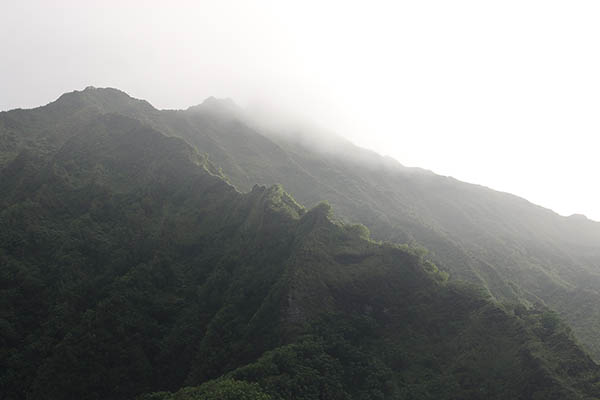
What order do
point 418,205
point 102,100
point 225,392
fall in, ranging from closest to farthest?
point 225,392, point 102,100, point 418,205

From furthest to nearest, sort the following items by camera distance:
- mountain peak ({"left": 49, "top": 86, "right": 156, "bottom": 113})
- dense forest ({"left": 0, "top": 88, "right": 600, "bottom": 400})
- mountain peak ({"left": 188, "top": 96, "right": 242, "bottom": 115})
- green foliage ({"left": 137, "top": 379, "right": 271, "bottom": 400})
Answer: mountain peak ({"left": 188, "top": 96, "right": 242, "bottom": 115})
mountain peak ({"left": 49, "top": 86, "right": 156, "bottom": 113})
dense forest ({"left": 0, "top": 88, "right": 600, "bottom": 400})
green foliage ({"left": 137, "top": 379, "right": 271, "bottom": 400})

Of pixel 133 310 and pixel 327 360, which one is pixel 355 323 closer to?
pixel 327 360

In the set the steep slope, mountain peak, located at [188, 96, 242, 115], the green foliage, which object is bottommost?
the green foliage

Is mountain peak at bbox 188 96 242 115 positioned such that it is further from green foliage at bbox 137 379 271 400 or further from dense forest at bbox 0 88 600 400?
green foliage at bbox 137 379 271 400

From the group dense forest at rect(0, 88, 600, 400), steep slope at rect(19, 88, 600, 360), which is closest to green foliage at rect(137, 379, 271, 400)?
dense forest at rect(0, 88, 600, 400)

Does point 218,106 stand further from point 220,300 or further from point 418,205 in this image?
point 220,300

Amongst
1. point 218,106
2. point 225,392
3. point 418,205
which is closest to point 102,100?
point 218,106

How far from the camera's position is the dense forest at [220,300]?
26.7 m

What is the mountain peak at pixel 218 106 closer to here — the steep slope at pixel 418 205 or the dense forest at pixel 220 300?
the steep slope at pixel 418 205

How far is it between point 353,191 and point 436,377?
70.6 m

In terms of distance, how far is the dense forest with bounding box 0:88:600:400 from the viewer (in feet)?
87.7

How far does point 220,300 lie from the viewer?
38406 mm

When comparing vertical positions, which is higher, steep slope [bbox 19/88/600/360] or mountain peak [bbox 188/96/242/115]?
mountain peak [bbox 188/96/242/115]

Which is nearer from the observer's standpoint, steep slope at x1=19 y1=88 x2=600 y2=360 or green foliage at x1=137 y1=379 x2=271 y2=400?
green foliage at x1=137 y1=379 x2=271 y2=400
